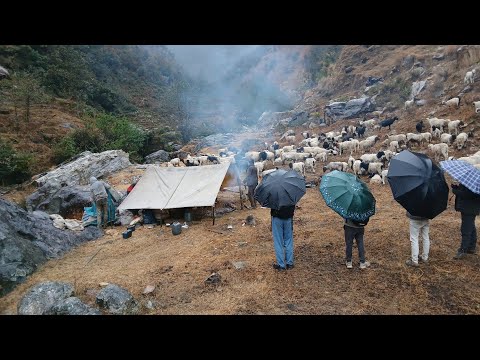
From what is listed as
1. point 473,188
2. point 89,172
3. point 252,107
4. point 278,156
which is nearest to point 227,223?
point 473,188

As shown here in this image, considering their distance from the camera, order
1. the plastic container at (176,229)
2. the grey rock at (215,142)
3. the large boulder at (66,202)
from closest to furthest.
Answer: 1. the plastic container at (176,229)
2. the large boulder at (66,202)
3. the grey rock at (215,142)

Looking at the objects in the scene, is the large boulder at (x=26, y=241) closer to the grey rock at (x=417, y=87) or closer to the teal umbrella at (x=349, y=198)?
the teal umbrella at (x=349, y=198)

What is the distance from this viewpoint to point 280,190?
600 cm

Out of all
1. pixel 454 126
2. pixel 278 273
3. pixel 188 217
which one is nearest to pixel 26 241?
pixel 188 217

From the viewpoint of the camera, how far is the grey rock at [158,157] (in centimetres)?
2328

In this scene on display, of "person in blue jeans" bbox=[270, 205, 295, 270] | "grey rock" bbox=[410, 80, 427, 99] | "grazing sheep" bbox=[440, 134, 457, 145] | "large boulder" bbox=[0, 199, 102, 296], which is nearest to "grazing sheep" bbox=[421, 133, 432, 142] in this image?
"grazing sheep" bbox=[440, 134, 457, 145]

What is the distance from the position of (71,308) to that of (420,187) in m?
5.62

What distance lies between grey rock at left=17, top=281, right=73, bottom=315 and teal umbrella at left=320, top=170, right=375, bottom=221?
471 centimetres

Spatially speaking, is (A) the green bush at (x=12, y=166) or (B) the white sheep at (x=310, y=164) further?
(A) the green bush at (x=12, y=166)

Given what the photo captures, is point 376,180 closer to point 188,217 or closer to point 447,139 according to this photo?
point 447,139

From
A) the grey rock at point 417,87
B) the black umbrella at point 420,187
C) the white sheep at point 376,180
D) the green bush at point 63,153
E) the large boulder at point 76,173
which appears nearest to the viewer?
the black umbrella at point 420,187

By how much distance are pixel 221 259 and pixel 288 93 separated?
49.2m

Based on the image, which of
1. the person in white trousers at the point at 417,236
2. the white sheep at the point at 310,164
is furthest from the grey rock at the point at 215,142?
the person in white trousers at the point at 417,236

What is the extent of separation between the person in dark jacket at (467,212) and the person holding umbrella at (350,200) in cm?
149
